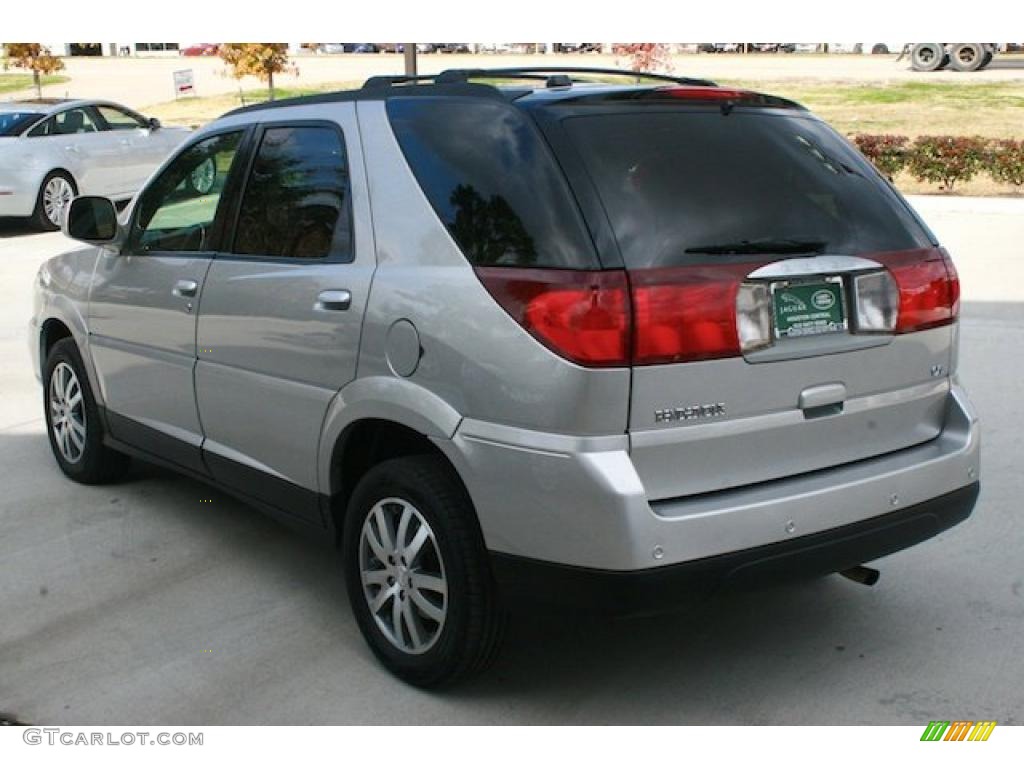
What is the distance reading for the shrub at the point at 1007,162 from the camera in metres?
18.1

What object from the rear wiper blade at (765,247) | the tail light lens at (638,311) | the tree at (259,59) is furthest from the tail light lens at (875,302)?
the tree at (259,59)

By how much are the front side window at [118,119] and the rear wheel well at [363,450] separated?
14397mm

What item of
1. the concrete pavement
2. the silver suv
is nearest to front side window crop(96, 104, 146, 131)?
the silver suv

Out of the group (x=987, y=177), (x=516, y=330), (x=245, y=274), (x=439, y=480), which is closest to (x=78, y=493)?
(x=245, y=274)

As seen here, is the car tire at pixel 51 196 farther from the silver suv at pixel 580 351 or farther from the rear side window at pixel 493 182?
the rear side window at pixel 493 182

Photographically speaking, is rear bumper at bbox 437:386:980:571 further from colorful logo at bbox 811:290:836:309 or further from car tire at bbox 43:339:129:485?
car tire at bbox 43:339:129:485

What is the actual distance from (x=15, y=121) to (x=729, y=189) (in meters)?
14.7

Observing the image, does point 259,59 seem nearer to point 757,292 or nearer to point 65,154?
point 65,154

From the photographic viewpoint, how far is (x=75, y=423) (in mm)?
5883

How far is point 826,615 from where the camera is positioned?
4352 mm

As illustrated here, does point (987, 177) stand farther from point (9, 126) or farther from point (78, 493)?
point (78, 493)

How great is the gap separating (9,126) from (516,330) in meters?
14.6

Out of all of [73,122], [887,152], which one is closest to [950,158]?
[887,152]
